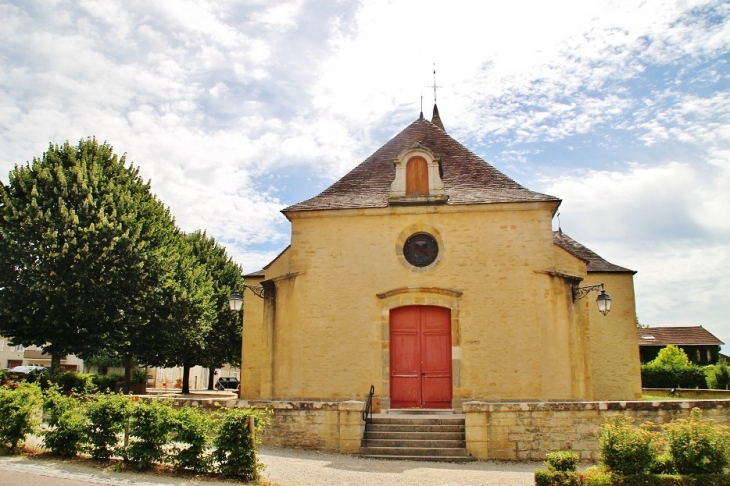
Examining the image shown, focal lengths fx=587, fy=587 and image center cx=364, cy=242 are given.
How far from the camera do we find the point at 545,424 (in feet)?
36.1

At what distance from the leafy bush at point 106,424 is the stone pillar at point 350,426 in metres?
4.03

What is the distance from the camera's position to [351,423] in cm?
1166

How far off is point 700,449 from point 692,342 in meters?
41.1

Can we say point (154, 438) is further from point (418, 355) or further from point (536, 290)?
point (536, 290)

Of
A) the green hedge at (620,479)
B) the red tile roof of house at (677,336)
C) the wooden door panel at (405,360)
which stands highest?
the red tile roof of house at (677,336)

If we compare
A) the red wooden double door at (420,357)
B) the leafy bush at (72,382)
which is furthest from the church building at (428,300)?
the leafy bush at (72,382)

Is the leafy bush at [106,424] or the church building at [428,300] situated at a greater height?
the church building at [428,300]

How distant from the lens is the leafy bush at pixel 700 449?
28.3 feet

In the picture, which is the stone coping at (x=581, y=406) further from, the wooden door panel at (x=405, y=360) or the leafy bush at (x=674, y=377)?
the leafy bush at (x=674, y=377)

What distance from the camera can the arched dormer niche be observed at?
53.0 feet

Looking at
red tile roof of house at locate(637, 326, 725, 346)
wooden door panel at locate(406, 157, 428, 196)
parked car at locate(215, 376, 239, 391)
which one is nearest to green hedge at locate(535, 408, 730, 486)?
wooden door panel at locate(406, 157, 428, 196)

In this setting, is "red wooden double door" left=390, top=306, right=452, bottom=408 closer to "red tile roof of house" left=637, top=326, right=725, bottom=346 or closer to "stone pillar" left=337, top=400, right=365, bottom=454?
"stone pillar" left=337, top=400, right=365, bottom=454

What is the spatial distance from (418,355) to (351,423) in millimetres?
4276

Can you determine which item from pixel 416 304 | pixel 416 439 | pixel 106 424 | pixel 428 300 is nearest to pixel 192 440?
pixel 106 424
